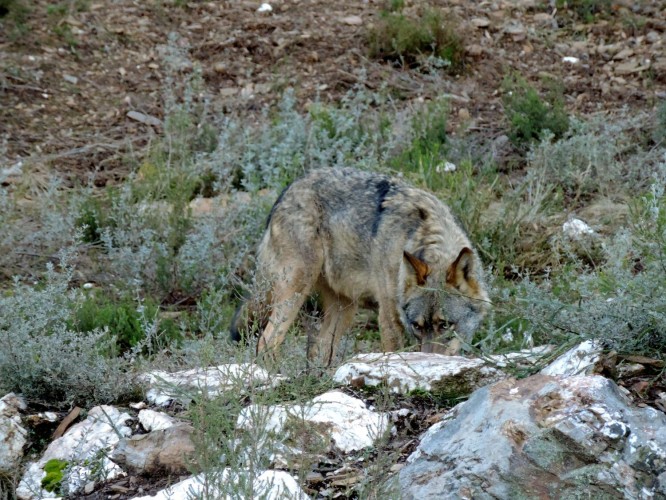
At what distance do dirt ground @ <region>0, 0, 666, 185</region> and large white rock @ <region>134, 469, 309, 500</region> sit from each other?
23.1 feet

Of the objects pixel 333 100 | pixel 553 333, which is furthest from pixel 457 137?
pixel 553 333

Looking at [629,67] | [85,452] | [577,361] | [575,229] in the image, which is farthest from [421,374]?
[629,67]

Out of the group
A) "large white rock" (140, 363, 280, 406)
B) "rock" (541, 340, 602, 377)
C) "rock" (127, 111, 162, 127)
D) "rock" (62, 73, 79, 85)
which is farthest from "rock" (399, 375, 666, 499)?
"rock" (62, 73, 79, 85)

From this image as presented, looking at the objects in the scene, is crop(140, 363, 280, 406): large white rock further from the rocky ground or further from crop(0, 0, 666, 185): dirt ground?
crop(0, 0, 666, 185): dirt ground

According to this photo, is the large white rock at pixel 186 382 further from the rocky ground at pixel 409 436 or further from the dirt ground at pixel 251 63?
the dirt ground at pixel 251 63

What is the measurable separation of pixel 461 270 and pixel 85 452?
305 cm

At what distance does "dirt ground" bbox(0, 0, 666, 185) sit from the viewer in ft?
37.7

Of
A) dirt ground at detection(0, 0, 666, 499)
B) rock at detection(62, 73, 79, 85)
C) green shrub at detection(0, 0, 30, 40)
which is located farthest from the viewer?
green shrub at detection(0, 0, 30, 40)

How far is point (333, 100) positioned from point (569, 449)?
853 centimetres

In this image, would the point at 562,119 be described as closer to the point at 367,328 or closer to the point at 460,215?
the point at 460,215

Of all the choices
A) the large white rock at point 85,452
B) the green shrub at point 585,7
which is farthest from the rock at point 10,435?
the green shrub at point 585,7

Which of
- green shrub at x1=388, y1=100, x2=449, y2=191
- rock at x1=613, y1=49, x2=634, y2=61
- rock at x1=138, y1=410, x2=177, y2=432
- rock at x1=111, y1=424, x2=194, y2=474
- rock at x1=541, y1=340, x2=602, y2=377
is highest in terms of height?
rock at x1=541, y1=340, x2=602, y2=377

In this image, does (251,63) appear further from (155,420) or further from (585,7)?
(155,420)

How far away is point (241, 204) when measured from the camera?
941 centimetres
